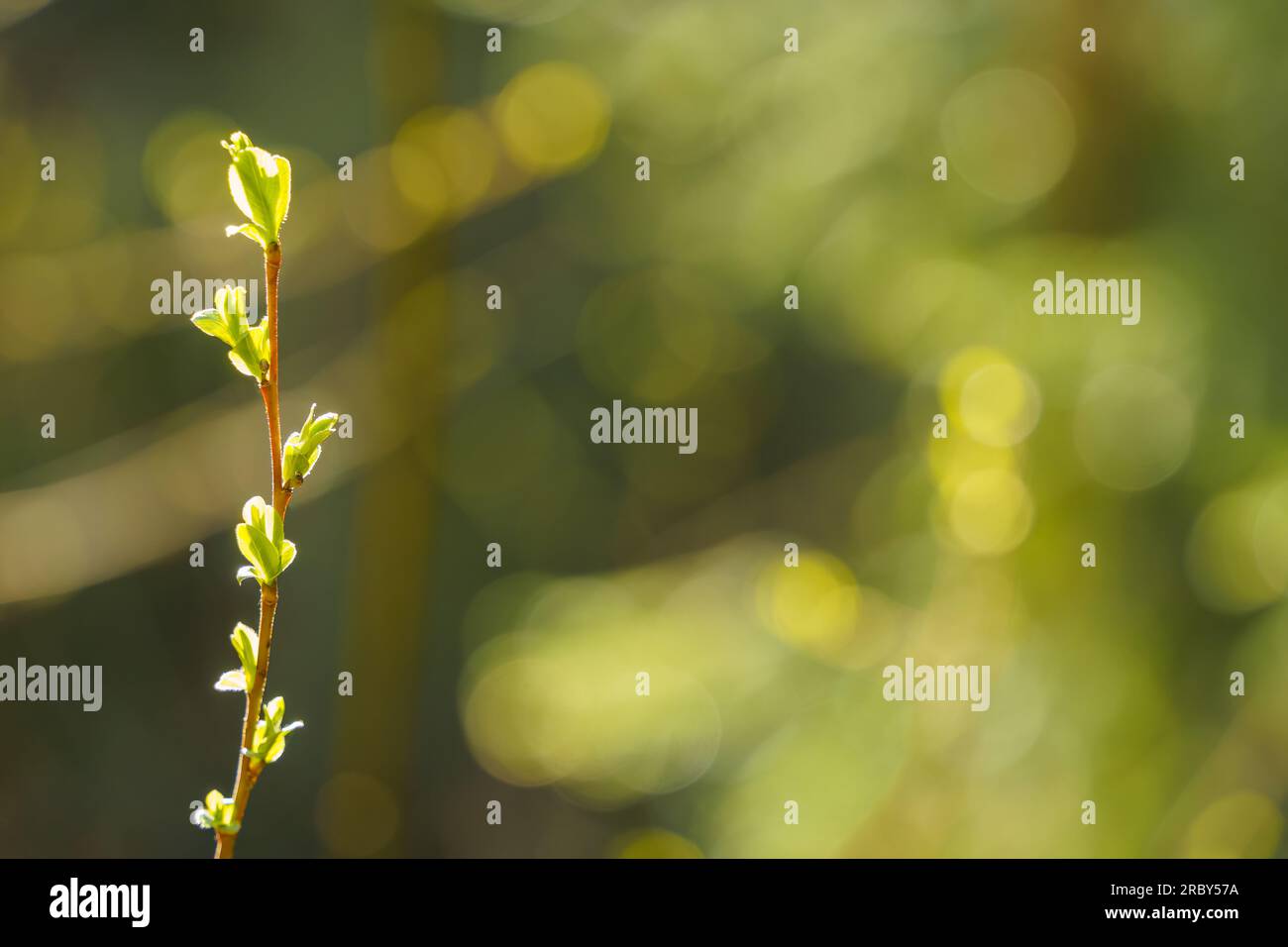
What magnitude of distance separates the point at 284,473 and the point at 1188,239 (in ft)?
2.96

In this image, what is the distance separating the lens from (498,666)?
4.12 feet

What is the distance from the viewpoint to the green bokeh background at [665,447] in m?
0.89

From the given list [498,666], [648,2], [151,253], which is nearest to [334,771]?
[498,666]

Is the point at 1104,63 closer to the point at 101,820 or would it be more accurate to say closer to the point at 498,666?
the point at 498,666

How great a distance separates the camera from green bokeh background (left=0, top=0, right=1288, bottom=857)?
0.89 m

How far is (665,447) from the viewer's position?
1.54m
